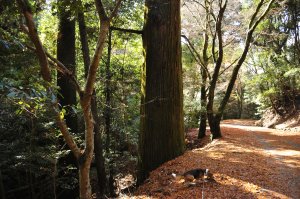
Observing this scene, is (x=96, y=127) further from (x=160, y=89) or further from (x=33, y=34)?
(x=33, y=34)

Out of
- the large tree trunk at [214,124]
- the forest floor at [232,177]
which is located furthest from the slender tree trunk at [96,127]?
the large tree trunk at [214,124]

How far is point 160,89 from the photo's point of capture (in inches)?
281

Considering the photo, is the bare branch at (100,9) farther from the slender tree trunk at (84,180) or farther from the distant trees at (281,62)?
the distant trees at (281,62)

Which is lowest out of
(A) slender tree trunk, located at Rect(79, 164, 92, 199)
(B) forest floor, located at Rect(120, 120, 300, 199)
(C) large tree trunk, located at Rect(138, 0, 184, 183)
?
(B) forest floor, located at Rect(120, 120, 300, 199)

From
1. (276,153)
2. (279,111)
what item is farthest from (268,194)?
(279,111)

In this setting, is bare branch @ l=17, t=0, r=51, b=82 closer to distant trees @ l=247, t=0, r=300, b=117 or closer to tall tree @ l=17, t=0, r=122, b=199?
tall tree @ l=17, t=0, r=122, b=199

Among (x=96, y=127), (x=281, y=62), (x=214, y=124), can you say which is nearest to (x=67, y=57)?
(x=96, y=127)

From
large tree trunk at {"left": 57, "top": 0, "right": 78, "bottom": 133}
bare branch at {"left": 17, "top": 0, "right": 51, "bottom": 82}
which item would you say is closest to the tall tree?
bare branch at {"left": 17, "top": 0, "right": 51, "bottom": 82}

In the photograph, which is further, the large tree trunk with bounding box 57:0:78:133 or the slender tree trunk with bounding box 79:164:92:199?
the large tree trunk with bounding box 57:0:78:133

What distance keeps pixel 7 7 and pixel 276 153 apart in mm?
7201

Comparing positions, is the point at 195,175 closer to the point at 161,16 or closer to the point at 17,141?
the point at 161,16

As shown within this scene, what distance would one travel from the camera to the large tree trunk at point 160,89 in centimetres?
714

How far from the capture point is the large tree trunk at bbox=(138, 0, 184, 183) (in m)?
7.14

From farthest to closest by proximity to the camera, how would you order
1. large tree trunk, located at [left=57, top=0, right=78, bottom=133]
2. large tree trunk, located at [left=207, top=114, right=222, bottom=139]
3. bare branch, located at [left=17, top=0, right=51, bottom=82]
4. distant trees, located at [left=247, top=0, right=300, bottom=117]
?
1. distant trees, located at [left=247, top=0, right=300, bottom=117]
2. large tree trunk, located at [left=207, top=114, right=222, bottom=139]
3. large tree trunk, located at [left=57, top=0, right=78, bottom=133]
4. bare branch, located at [left=17, top=0, right=51, bottom=82]
